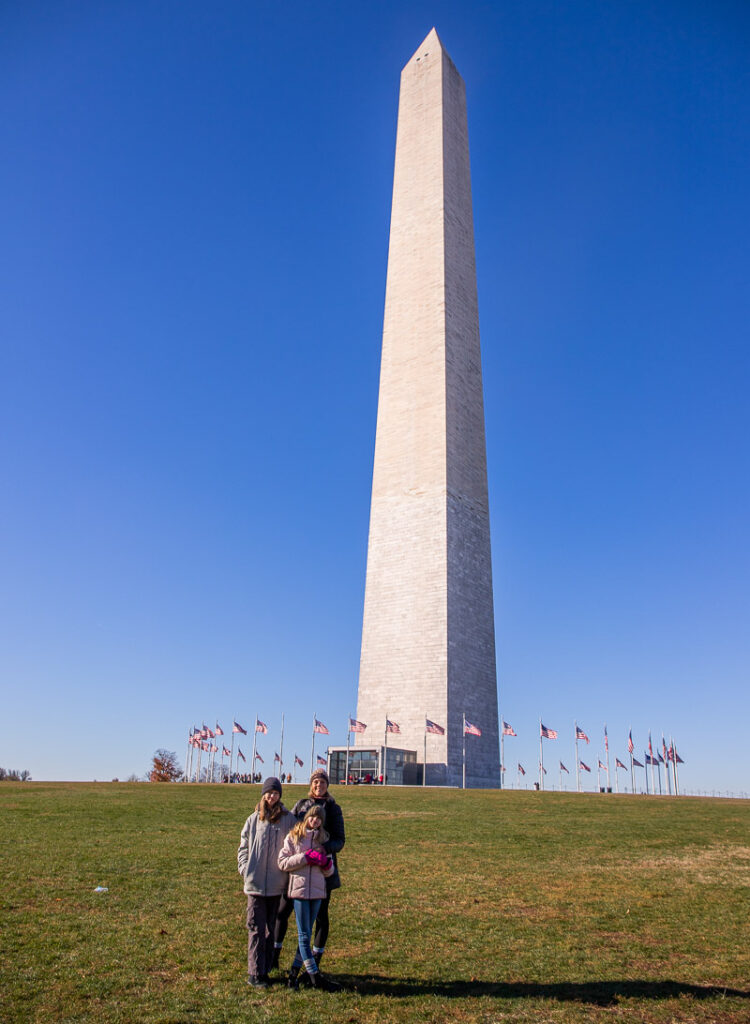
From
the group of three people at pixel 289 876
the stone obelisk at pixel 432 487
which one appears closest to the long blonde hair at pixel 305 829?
the group of three people at pixel 289 876

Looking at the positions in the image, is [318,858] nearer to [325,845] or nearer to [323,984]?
[325,845]

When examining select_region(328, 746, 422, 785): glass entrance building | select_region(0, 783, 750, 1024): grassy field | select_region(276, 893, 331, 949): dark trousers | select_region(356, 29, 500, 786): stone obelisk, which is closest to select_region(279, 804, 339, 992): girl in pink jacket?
select_region(276, 893, 331, 949): dark trousers

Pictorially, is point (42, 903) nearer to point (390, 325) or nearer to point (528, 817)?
point (528, 817)

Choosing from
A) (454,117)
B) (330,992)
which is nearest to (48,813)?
(330,992)

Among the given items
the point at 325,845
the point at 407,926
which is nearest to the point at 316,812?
the point at 325,845

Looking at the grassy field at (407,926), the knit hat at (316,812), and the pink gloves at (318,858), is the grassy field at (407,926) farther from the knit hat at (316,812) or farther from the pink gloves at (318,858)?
the knit hat at (316,812)

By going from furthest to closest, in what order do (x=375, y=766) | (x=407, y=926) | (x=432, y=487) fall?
Answer: 1. (x=432, y=487)
2. (x=375, y=766)
3. (x=407, y=926)

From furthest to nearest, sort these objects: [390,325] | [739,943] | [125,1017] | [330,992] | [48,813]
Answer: [390,325] → [48,813] → [739,943] → [330,992] → [125,1017]
